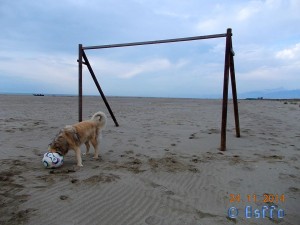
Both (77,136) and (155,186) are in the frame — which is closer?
(155,186)

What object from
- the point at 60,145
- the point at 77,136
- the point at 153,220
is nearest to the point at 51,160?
the point at 60,145

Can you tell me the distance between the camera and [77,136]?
552 centimetres

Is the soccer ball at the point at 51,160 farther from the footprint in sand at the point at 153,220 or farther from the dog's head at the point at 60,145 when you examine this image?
the footprint in sand at the point at 153,220

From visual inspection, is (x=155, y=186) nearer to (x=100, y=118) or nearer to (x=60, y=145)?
(x=60, y=145)

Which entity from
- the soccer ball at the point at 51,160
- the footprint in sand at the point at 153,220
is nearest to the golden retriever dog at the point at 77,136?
the soccer ball at the point at 51,160

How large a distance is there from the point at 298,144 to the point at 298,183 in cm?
339

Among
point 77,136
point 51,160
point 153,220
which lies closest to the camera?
point 153,220

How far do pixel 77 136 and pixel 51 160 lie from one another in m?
0.76

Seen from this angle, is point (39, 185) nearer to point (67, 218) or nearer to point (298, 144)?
point (67, 218)

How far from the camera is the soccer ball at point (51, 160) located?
4.96 meters

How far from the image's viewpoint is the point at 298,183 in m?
4.50

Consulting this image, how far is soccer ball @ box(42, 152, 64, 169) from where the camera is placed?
4.96 metres

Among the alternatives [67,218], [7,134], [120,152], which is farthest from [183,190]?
[7,134]

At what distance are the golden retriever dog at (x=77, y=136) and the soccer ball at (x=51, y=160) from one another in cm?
17
